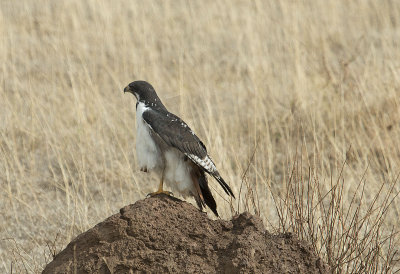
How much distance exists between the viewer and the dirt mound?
357cm

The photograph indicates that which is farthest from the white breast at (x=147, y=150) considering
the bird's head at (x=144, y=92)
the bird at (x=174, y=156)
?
the bird's head at (x=144, y=92)

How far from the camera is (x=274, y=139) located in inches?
293

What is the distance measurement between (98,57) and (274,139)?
133 inches

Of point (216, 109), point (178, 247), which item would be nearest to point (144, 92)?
point (178, 247)

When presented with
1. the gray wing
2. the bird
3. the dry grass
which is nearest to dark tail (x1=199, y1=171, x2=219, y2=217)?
the bird

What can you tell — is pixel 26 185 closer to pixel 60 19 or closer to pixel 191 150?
pixel 191 150

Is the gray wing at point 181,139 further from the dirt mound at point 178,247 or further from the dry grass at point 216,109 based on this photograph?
the dirt mound at point 178,247

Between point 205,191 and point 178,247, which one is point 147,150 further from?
point 178,247

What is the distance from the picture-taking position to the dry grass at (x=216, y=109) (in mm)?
5516

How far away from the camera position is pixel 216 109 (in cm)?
868

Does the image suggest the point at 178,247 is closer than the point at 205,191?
Yes

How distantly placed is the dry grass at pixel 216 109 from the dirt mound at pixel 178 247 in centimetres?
63

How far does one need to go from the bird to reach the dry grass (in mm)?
320

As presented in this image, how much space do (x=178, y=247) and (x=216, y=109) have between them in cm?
512
